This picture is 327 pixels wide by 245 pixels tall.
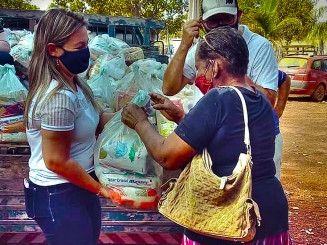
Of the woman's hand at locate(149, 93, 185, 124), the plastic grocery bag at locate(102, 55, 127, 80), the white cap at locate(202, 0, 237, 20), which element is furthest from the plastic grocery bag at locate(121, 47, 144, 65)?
the woman's hand at locate(149, 93, 185, 124)

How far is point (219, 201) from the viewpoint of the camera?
1760 millimetres

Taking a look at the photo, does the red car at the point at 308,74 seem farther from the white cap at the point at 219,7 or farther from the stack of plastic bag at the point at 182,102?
the white cap at the point at 219,7

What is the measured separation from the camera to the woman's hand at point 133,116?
2.05 meters

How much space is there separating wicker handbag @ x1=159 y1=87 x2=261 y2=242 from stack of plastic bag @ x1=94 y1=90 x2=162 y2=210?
11.8 inches

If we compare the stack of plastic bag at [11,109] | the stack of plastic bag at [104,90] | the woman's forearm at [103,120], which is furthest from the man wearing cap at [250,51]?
the stack of plastic bag at [11,109]

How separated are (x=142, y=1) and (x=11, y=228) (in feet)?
73.9

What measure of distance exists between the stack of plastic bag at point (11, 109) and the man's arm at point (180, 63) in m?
0.89

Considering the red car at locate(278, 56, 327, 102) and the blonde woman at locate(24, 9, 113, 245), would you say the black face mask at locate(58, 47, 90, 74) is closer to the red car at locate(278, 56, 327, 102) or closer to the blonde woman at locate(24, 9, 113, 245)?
the blonde woman at locate(24, 9, 113, 245)

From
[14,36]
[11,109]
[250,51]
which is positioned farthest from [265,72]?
[14,36]

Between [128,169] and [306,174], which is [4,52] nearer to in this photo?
[128,169]

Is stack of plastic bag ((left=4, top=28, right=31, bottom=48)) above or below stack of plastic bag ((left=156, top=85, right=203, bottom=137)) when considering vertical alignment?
above

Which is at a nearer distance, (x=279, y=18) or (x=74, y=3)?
(x=74, y=3)

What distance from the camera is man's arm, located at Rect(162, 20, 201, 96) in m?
2.63

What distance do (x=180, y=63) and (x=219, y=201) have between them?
1184 mm
